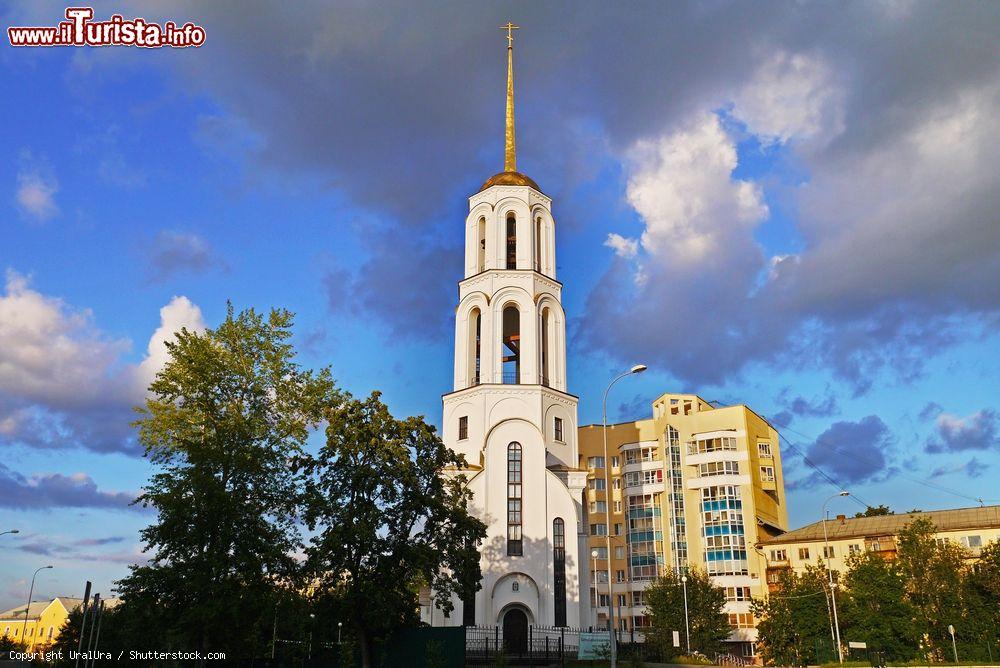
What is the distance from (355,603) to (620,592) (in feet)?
169

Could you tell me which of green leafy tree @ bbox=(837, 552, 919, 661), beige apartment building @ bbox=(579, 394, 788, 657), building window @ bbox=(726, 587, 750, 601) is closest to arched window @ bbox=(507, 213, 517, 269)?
beige apartment building @ bbox=(579, 394, 788, 657)

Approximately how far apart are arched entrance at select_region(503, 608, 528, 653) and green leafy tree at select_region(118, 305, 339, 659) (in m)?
13.5

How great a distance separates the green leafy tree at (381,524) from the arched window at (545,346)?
17.6m

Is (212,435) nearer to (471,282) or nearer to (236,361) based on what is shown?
(236,361)

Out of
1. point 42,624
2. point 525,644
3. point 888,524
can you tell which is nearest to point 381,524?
point 525,644

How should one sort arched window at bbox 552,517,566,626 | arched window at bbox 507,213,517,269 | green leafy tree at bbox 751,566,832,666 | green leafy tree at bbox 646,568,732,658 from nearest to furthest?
arched window at bbox 552,517,566,626 → green leafy tree at bbox 751,566,832,666 → arched window at bbox 507,213,517,269 → green leafy tree at bbox 646,568,732,658

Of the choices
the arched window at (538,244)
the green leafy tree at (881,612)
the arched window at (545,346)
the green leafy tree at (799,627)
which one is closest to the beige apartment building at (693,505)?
the green leafy tree at (799,627)

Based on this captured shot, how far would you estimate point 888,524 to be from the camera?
6688 cm

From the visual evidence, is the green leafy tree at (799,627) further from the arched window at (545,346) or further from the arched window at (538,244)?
the arched window at (538,244)

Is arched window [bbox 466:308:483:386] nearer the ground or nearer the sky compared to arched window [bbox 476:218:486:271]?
nearer the ground

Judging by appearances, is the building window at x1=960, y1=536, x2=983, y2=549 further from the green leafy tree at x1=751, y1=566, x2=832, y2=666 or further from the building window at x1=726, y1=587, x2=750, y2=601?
the green leafy tree at x1=751, y1=566, x2=832, y2=666

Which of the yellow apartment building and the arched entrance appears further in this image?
the yellow apartment building

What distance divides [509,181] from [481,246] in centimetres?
463

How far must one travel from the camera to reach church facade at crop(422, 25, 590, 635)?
41.1m
